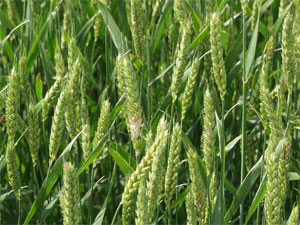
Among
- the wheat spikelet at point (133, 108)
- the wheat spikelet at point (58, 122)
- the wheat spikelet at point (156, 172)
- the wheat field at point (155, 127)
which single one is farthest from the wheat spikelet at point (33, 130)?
the wheat spikelet at point (156, 172)

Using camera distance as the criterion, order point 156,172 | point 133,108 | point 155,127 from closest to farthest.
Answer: point 156,172 < point 133,108 < point 155,127

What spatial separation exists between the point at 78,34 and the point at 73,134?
80cm

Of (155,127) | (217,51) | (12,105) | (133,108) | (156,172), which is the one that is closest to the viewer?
(156,172)

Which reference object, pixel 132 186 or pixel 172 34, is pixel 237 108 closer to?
pixel 172 34

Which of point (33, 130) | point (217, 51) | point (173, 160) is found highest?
point (217, 51)

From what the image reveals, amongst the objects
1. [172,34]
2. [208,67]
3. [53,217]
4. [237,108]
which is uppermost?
[172,34]

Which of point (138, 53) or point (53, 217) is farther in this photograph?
point (53, 217)

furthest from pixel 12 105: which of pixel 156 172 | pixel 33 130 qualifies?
pixel 156 172

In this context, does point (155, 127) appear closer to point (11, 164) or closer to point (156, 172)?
point (11, 164)

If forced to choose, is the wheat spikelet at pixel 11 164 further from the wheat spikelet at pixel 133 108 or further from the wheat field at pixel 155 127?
the wheat spikelet at pixel 133 108

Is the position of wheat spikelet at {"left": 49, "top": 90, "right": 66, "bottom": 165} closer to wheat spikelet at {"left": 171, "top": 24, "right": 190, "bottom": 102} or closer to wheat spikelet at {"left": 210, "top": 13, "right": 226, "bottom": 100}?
wheat spikelet at {"left": 171, "top": 24, "right": 190, "bottom": 102}

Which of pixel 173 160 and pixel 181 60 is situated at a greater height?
pixel 181 60

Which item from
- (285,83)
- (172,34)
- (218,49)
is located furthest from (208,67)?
(218,49)

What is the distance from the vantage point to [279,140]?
1.25 meters
